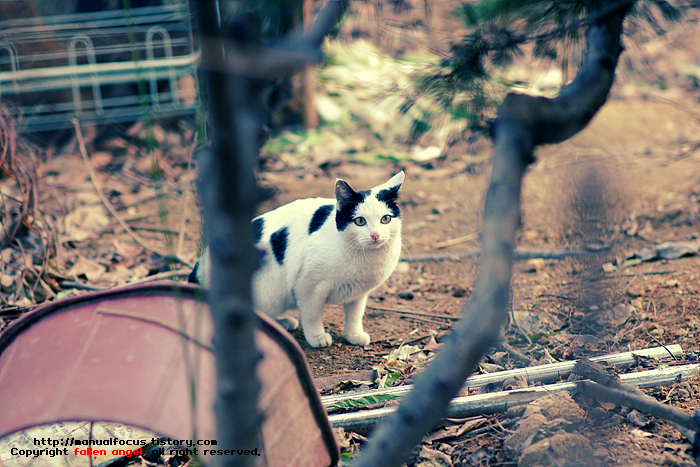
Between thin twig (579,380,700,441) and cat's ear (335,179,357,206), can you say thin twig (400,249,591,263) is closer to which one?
cat's ear (335,179,357,206)

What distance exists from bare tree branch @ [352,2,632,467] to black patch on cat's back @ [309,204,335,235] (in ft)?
4.41

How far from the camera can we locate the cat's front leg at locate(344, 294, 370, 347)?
251cm

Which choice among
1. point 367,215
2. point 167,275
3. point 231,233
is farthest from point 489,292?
point 167,275

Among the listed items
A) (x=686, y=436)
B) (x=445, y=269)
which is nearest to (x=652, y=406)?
(x=686, y=436)

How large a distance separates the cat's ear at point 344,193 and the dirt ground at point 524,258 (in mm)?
306

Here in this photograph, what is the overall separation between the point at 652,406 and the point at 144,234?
10.8 feet

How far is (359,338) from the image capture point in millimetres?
2506

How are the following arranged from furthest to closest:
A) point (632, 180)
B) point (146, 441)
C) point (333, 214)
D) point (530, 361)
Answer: point (632, 180), point (333, 214), point (530, 361), point (146, 441)

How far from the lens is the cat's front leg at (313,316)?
2.43 meters

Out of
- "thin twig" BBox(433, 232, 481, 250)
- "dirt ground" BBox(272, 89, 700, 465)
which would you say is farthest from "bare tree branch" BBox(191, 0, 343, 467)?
"thin twig" BBox(433, 232, 481, 250)

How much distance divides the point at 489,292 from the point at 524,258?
2.48 m

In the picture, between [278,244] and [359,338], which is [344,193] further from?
[359,338]

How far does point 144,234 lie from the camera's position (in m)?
3.90

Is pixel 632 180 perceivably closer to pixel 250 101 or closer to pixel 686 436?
pixel 686 436
